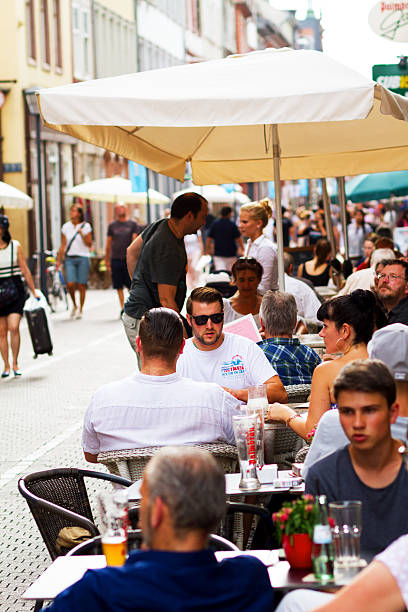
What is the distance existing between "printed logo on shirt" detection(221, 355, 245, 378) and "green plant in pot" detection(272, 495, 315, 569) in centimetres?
350

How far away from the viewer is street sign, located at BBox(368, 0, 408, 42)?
1356 cm

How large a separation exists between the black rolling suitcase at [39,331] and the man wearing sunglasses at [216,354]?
27.3 ft

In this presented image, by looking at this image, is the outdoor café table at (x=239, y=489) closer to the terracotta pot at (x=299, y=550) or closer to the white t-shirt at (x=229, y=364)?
the terracotta pot at (x=299, y=550)

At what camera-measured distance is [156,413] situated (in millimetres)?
5688

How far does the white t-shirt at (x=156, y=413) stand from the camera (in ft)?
18.7

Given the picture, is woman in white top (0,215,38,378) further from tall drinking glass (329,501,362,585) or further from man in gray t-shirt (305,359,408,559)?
tall drinking glass (329,501,362,585)

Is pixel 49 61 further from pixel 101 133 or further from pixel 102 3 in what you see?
pixel 101 133

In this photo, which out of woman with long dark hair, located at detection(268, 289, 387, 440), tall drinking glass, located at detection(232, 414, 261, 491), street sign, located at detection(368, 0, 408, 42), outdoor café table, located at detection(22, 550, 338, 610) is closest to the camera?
outdoor café table, located at detection(22, 550, 338, 610)

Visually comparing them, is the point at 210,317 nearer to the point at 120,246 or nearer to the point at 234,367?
the point at 234,367

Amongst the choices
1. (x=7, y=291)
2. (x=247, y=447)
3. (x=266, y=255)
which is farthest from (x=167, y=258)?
(x=7, y=291)

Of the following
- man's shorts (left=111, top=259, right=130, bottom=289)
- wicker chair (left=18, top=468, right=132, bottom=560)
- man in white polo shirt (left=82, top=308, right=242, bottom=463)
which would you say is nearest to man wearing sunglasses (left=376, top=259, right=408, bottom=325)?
man in white polo shirt (left=82, top=308, right=242, bottom=463)

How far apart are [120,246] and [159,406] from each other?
18.0 m

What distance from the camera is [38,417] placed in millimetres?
11852

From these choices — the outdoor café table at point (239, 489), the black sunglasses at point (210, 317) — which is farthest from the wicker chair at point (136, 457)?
the black sunglasses at point (210, 317)
